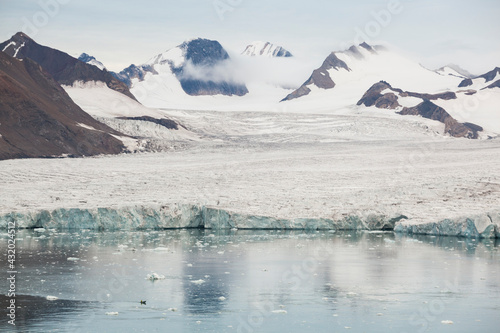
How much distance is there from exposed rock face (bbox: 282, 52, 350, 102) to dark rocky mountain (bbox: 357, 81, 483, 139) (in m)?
26.8

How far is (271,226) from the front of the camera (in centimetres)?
2303

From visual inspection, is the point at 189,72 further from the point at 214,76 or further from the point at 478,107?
the point at 478,107

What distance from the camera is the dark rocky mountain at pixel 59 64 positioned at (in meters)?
86.6

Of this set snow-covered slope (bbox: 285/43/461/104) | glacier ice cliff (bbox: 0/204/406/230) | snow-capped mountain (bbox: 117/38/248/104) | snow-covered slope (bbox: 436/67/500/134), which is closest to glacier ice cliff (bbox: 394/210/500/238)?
glacier ice cliff (bbox: 0/204/406/230)

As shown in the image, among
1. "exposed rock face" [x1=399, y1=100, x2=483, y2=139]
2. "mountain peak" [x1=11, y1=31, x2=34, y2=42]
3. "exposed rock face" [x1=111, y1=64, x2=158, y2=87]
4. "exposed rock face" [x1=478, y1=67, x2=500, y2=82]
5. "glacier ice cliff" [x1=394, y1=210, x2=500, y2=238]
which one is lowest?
"glacier ice cliff" [x1=394, y1=210, x2=500, y2=238]

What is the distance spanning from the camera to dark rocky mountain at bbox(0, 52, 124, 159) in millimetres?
47812

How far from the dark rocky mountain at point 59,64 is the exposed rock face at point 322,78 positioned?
5702 centimetres

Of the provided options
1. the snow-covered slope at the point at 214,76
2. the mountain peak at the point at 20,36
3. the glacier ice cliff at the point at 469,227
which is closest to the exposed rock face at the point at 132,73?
the snow-covered slope at the point at 214,76

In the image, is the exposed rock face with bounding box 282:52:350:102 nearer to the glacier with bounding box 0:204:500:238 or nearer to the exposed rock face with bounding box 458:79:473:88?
the exposed rock face with bounding box 458:79:473:88

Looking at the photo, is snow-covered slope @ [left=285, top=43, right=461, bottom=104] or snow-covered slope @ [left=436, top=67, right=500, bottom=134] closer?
snow-covered slope @ [left=436, top=67, right=500, bottom=134]

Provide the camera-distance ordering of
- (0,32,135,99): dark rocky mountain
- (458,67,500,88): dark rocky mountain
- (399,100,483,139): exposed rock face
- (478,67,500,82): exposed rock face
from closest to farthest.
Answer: (0,32,135,99): dark rocky mountain, (399,100,483,139): exposed rock face, (458,67,500,88): dark rocky mountain, (478,67,500,82): exposed rock face

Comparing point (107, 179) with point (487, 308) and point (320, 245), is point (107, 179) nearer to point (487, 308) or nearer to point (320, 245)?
point (320, 245)

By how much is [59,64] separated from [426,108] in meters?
48.6

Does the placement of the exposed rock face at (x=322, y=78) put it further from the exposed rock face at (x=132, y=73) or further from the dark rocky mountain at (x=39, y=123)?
the dark rocky mountain at (x=39, y=123)
